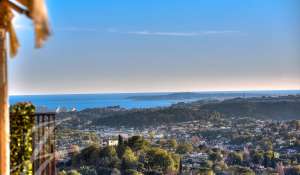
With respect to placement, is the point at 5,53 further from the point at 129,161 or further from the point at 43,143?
the point at 129,161

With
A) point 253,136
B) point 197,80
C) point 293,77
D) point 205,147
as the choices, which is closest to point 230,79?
point 197,80

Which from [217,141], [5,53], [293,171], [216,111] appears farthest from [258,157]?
[5,53]

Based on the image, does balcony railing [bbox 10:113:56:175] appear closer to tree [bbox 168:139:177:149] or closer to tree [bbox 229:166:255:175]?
tree [bbox 229:166:255:175]

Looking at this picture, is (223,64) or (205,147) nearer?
(205,147)

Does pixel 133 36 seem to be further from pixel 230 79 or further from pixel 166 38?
pixel 230 79

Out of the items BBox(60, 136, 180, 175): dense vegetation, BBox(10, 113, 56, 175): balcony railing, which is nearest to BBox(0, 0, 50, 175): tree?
BBox(10, 113, 56, 175): balcony railing
